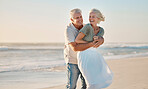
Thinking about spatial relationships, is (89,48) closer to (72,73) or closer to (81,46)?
(81,46)

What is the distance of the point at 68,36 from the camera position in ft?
9.37

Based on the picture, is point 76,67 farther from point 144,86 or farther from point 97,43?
point 144,86

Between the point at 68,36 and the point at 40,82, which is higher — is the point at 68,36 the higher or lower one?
the higher one

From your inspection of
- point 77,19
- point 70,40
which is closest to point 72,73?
point 70,40

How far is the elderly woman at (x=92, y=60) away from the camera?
9.16 feet

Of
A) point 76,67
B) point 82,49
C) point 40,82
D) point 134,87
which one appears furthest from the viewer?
point 40,82

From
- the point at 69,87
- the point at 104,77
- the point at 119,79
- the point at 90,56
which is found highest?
the point at 90,56

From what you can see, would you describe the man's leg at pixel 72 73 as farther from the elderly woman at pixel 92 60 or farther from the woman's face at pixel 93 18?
the woman's face at pixel 93 18

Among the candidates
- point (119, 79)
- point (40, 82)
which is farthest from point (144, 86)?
point (40, 82)

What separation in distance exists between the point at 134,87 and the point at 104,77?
261 cm

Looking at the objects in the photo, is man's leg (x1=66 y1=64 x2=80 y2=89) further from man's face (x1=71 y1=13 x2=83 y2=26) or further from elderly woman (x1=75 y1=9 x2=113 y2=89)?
man's face (x1=71 y1=13 x2=83 y2=26)

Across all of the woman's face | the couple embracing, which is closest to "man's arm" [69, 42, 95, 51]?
the couple embracing

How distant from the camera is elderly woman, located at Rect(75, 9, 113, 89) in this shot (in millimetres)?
2791

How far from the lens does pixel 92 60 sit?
282 centimetres
